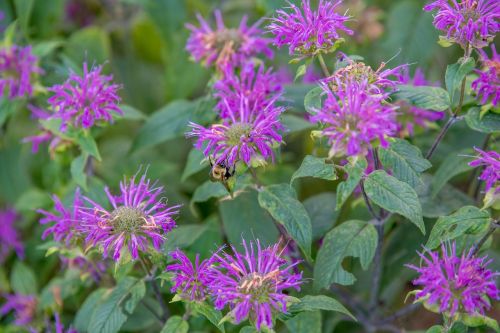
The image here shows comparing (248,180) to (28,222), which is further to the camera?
(28,222)

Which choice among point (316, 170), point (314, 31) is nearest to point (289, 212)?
point (316, 170)

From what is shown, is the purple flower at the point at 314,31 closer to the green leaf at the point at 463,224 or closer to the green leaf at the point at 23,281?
the green leaf at the point at 463,224

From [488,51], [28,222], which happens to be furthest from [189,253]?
[488,51]

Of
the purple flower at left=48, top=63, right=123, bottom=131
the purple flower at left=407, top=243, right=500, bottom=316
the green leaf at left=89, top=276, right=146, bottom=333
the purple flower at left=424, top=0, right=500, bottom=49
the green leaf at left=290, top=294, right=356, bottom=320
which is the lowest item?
the green leaf at left=89, top=276, right=146, bottom=333

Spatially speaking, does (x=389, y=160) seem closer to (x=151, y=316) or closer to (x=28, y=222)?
(x=151, y=316)

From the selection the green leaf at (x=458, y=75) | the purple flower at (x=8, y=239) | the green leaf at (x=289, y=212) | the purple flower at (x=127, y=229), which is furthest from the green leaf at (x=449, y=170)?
the purple flower at (x=8, y=239)

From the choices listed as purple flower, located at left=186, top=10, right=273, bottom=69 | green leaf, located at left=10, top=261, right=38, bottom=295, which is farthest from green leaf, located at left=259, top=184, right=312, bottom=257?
green leaf, located at left=10, top=261, right=38, bottom=295

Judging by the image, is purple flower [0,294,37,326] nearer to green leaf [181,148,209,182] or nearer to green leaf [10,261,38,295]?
green leaf [10,261,38,295]
